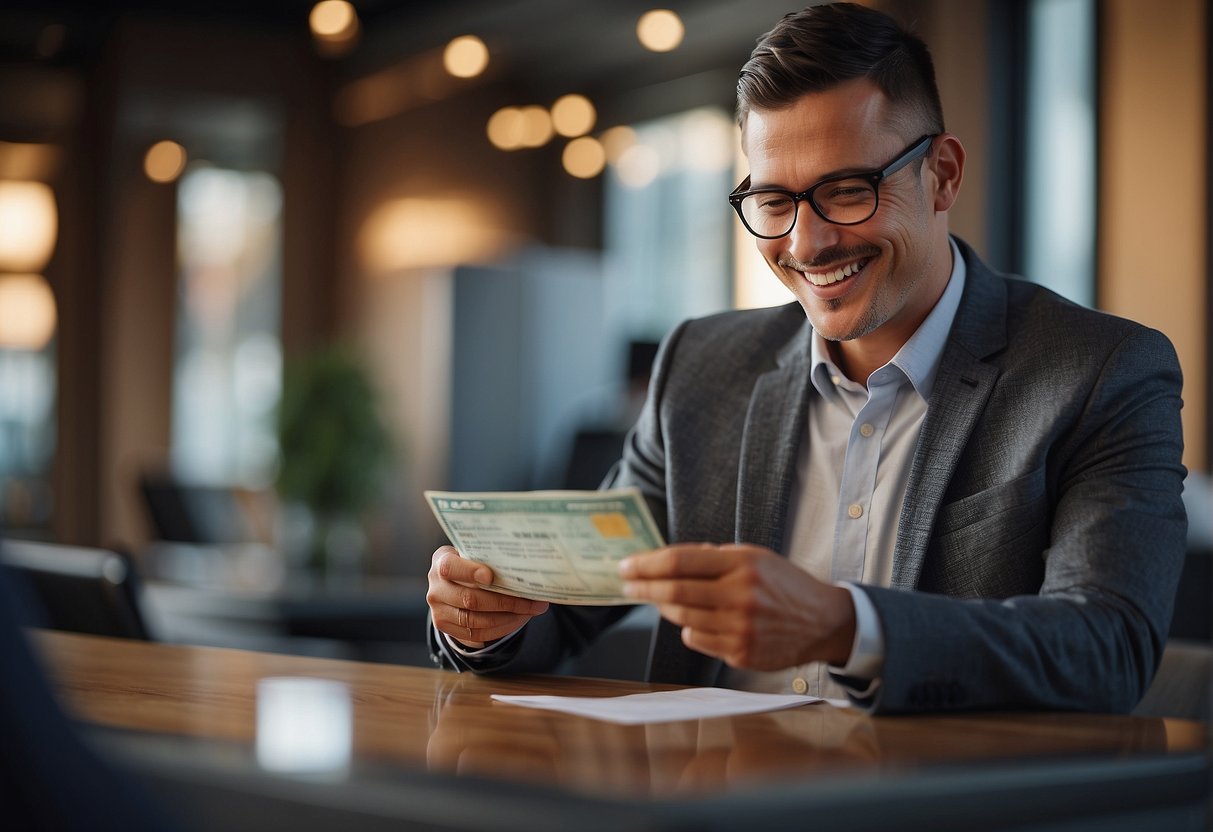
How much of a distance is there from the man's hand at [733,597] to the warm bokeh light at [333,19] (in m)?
4.97

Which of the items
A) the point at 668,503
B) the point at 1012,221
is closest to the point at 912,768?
the point at 668,503

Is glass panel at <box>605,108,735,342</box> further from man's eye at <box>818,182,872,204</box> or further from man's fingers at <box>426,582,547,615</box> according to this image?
man's fingers at <box>426,582,547,615</box>

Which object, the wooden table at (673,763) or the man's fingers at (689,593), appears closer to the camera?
the wooden table at (673,763)

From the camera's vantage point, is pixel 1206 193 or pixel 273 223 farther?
pixel 273 223

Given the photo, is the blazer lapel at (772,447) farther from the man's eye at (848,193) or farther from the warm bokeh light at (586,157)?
the warm bokeh light at (586,157)

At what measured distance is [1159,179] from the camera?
18.2 ft

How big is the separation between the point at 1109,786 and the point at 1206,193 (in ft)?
16.3

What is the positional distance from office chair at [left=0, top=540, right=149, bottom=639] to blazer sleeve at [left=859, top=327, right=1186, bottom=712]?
133cm

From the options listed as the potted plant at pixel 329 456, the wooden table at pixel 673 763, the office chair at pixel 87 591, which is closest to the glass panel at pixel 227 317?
the potted plant at pixel 329 456

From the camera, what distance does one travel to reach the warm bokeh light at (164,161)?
9.30m

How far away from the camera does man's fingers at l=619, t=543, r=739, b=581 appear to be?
1.10 meters

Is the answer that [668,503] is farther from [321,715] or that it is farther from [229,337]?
[229,337]

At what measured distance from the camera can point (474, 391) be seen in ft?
27.9

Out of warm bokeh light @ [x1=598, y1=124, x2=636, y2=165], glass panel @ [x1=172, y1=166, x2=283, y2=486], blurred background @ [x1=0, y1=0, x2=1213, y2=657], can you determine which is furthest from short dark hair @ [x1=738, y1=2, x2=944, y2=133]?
glass panel @ [x1=172, y1=166, x2=283, y2=486]
